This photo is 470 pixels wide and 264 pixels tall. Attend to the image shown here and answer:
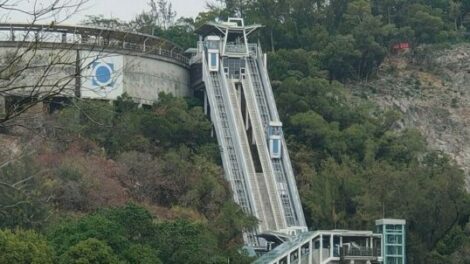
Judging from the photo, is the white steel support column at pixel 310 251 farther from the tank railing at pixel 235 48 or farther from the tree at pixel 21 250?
the tank railing at pixel 235 48

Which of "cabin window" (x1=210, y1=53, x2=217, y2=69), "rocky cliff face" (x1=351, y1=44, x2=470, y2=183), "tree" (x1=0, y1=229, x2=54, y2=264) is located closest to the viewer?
"tree" (x1=0, y1=229, x2=54, y2=264)

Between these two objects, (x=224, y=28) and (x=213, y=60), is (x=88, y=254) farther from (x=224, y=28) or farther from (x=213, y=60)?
(x=224, y=28)

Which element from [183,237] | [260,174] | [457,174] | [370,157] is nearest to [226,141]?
[260,174]

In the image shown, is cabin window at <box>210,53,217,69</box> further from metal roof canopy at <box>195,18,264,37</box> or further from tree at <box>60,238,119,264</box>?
tree at <box>60,238,119,264</box>

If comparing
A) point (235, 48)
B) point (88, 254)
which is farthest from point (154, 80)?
point (88, 254)

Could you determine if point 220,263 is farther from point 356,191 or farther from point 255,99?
point 255,99

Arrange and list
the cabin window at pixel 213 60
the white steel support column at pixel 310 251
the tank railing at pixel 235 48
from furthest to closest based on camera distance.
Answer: the tank railing at pixel 235 48 < the cabin window at pixel 213 60 < the white steel support column at pixel 310 251

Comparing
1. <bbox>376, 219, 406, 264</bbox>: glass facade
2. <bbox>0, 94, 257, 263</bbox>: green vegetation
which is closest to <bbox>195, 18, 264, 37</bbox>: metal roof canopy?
<bbox>0, 94, 257, 263</bbox>: green vegetation

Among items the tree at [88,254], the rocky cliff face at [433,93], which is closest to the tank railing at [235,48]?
the rocky cliff face at [433,93]
